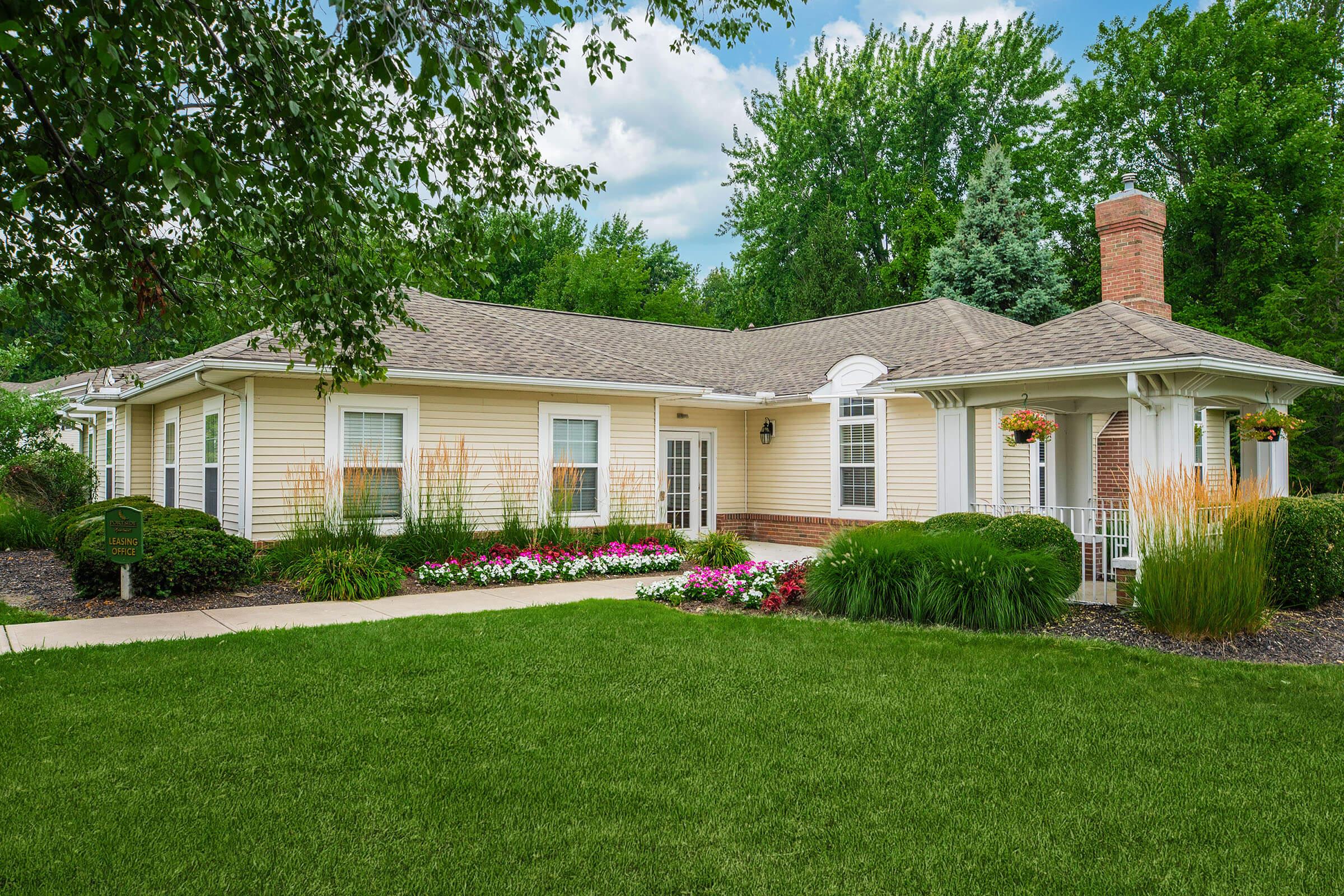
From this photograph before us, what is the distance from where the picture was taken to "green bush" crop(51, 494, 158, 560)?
10.4 m

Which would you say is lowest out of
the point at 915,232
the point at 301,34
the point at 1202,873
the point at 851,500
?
the point at 1202,873

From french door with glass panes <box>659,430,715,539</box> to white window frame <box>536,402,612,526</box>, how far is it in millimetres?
2802

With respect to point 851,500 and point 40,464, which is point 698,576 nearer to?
point 851,500

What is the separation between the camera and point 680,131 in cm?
2977

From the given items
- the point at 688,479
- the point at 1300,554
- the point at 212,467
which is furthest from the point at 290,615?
the point at 1300,554

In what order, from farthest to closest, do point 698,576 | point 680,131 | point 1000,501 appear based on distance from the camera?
point 680,131 → point 1000,501 → point 698,576

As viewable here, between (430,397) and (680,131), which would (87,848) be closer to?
(430,397)

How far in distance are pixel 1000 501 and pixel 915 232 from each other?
62.9 ft

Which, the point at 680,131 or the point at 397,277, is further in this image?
the point at 680,131

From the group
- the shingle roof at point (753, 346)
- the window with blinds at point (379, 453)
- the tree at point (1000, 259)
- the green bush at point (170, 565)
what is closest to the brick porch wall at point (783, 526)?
the shingle roof at point (753, 346)

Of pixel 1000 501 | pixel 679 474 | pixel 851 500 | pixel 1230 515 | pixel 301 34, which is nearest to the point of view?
pixel 301 34

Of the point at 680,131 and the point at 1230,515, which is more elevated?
the point at 680,131

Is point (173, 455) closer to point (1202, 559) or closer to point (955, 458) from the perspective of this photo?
point (955, 458)

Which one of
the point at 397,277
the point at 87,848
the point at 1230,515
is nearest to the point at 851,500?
the point at 1230,515
